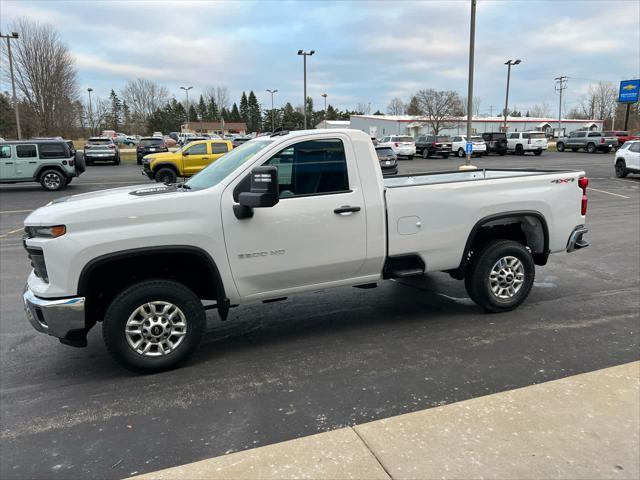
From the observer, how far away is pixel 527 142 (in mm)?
41000

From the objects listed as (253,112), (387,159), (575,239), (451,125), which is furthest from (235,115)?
(575,239)

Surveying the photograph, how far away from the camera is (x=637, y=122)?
82188mm

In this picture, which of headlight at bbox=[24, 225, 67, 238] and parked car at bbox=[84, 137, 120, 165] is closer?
headlight at bbox=[24, 225, 67, 238]

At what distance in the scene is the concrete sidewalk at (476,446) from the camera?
274 cm

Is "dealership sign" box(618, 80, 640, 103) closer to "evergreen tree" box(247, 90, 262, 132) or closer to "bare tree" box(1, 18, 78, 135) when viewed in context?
"bare tree" box(1, 18, 78, 135)

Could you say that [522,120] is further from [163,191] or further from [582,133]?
[163,191]

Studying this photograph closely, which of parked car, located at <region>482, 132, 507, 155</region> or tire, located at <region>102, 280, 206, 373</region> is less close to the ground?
parked car, located at <region>482, 132, 507, 155</region>

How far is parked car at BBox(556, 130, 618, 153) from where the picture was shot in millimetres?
43375

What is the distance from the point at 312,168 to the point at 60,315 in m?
2.36

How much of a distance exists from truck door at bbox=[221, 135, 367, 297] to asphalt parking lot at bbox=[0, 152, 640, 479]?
0.74 m

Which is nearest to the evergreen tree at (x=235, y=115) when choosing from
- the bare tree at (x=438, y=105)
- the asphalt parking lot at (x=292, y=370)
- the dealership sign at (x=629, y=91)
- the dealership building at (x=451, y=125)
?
the dealership building at (x=451, y=125)

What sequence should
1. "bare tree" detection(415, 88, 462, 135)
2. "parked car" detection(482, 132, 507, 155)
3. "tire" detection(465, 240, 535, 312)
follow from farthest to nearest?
"bare tree" detection(415, 88, 462, 135) < "parked car" detection(482, 132, 507, 155) < "tire" detection(465, 240, 535, 312)

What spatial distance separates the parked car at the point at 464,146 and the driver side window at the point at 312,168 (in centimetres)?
3650

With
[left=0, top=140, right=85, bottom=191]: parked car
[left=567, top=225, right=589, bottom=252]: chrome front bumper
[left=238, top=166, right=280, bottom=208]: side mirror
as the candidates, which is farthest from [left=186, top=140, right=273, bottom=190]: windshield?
[left=0, top=140, right=85, bottom=191]: parked car
